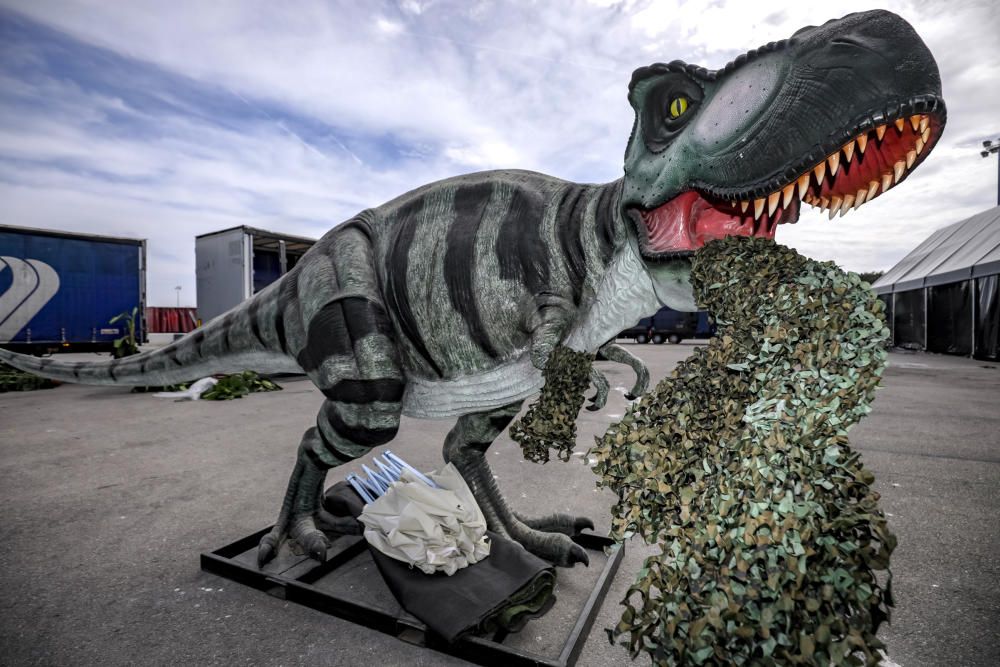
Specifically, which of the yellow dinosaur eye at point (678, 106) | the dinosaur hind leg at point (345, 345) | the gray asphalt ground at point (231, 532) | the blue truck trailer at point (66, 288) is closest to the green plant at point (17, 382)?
the blue truck trailer at point (66, 288)

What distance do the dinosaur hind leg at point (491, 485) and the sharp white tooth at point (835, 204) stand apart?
1.51 metres

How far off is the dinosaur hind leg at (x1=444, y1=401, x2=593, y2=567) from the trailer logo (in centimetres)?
1166

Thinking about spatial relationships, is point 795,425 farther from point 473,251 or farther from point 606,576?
point 606,576

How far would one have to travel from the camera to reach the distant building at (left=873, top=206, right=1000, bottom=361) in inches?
542

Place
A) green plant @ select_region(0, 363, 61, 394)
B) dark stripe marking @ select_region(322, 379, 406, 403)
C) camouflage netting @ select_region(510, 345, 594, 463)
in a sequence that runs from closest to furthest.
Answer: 1. camouflage netting @ select_region(510, 345, 594, 463)
2. dark stripe marking @ select_region(322, 379, 406, 403)
3. green plant @ select_region(0, 363, 61, 394)

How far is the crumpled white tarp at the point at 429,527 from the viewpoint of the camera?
6.59 ft

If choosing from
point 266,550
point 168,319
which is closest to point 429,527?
point 266,550

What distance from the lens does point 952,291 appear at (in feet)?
49.8

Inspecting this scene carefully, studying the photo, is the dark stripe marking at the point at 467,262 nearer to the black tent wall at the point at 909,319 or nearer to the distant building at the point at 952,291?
the distant building at the point at 952,291

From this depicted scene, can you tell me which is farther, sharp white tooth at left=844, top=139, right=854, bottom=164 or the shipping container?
the shipping container

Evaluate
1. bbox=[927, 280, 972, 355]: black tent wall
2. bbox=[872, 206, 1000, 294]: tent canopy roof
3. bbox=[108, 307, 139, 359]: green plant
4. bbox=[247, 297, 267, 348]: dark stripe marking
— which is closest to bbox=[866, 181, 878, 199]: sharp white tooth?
bbox=[247, 297, 267, 348]: dark stripe marking

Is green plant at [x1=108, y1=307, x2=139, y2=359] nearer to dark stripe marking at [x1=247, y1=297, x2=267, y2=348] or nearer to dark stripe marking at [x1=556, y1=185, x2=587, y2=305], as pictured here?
dark stripe marking at [x1=247, y1=297, x2=267, y2=348]

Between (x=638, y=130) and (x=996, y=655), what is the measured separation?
7.64 ft

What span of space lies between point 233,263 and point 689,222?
9.75 metres
